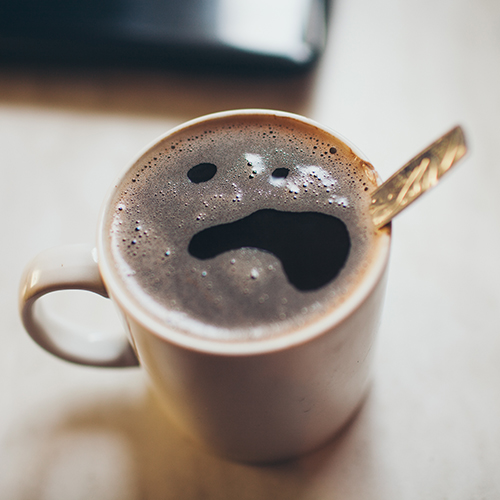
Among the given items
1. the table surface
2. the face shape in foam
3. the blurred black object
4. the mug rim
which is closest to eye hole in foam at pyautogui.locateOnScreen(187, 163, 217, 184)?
the face shape in foam

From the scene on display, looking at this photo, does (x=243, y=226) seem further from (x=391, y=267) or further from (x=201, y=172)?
(x=391, y=267)

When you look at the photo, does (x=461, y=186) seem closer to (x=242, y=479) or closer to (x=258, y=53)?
(x=258, y=53)

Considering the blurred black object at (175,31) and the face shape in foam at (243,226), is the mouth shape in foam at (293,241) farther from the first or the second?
the blurred black object at (175,31)

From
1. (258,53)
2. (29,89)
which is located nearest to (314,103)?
(258,53)

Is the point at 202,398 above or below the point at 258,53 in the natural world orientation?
below

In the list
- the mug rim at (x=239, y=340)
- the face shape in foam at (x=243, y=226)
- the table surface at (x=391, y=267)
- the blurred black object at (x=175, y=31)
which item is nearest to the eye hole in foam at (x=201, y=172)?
A: the face shape in foam at (x=243, y=226)

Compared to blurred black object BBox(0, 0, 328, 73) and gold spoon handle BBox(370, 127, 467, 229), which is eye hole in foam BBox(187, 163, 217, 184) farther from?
blurred black object BBox(0, 0, 328, 73)
